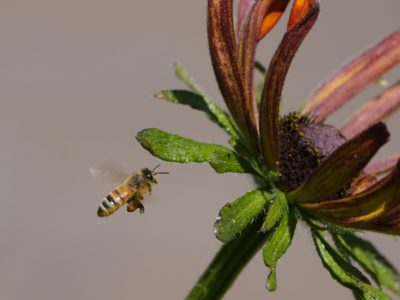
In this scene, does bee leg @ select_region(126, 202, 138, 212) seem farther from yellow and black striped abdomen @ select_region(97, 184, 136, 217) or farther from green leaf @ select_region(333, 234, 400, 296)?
green leaf @ select_region(333, 234, 400, 296)

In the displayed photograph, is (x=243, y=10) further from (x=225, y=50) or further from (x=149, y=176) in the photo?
(x=149, y=176)

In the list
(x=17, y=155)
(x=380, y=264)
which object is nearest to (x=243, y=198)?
(x=380, y=264)

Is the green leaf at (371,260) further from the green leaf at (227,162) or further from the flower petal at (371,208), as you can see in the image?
the green leaf at (227,162)

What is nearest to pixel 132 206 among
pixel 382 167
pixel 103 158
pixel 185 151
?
pixel 185 151

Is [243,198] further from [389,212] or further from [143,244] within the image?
[143,244]

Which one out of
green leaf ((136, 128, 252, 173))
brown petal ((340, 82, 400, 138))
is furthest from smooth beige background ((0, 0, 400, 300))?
green leaf ((136, 128, 252, 173))
